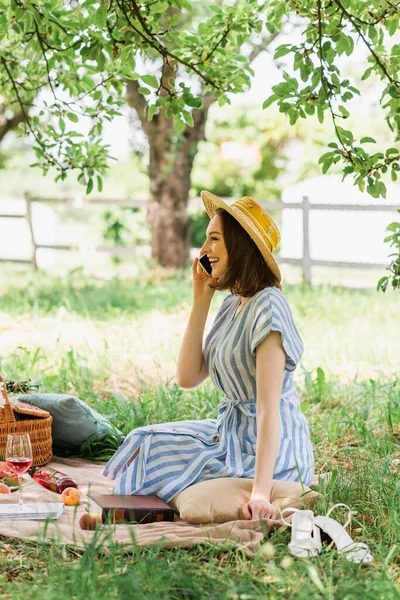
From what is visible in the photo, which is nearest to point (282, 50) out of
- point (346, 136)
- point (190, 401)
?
point (346, 136)

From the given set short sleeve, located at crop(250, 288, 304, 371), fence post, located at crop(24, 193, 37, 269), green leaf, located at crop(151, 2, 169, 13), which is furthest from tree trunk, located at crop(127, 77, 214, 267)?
short sleeve, located at crop(250, 288, 304, 371)

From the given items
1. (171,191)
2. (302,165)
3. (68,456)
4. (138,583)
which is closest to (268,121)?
(302,165)

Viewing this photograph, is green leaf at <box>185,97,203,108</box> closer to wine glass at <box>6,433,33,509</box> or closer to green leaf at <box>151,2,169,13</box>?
green leaf at <box>151,2,169,13</box>

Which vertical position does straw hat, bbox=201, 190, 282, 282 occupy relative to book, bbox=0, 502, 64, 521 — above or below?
above

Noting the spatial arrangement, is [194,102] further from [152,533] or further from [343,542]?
[343,542]

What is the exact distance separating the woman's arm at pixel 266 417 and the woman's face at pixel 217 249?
1.36 ft

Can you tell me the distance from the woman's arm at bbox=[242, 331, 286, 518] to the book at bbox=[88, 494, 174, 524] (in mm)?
363

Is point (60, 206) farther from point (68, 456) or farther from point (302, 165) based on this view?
point (68, 456)

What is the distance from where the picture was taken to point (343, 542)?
3119 mm

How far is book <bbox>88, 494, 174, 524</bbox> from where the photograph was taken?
3.41 meters

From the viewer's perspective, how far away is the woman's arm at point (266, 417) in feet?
11.0

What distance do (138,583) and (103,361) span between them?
12.7 ft

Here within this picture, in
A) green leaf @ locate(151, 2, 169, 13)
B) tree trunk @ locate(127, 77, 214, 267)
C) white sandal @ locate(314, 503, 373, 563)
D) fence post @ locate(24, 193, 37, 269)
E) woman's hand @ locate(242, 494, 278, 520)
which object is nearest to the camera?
white sandal @ locate(314, 503, 373, 563)

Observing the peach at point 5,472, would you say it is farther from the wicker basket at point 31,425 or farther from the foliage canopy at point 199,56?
the foliage canopy at point 199,56
